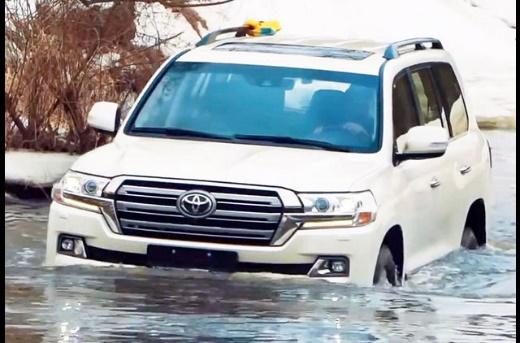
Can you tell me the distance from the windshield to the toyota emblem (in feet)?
2.95

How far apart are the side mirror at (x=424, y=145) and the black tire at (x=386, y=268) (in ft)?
2.11

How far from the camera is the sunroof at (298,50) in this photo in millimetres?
11336

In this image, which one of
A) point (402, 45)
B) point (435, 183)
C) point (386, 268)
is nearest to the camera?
point (386, 268)

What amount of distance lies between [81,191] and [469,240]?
327 centimetres

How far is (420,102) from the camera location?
37.8 feet

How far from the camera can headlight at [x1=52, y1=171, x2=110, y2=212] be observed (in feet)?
32.4

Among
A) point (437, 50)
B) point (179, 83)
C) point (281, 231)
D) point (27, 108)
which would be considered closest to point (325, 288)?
point (281, 231)

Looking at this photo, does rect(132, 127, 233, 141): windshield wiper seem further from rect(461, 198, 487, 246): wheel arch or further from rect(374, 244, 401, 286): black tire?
rect(461, 198, 487, 246): wheel arch

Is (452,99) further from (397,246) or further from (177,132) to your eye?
(177,132)

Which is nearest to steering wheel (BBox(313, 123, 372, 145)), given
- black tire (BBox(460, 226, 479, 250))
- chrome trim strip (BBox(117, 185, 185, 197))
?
chrome trim strip (BBox(117, 185, 185, 197))

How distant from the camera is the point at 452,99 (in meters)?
12.4

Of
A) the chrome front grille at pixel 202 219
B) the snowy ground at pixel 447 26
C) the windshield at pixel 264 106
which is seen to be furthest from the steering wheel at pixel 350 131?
the snowy ground at pixel 447 26

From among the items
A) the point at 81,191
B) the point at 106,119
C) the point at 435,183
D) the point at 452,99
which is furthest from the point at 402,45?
the point at 81,191

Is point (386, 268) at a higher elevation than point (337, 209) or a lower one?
lower
